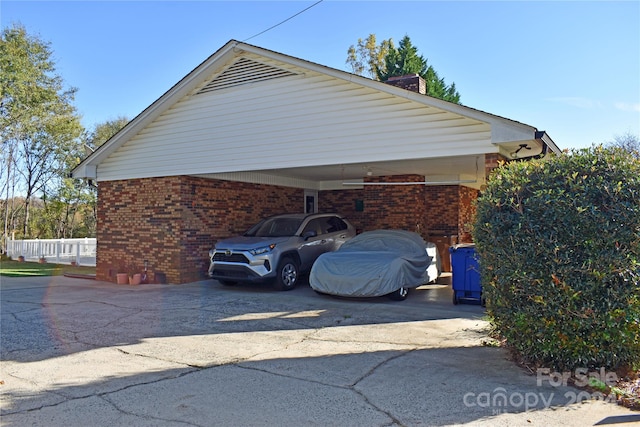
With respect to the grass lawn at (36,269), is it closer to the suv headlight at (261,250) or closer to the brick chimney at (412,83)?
the suv headlight at (261,250)

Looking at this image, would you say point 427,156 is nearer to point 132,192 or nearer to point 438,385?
point 438,385

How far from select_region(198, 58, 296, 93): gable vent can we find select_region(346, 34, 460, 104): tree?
15512mm

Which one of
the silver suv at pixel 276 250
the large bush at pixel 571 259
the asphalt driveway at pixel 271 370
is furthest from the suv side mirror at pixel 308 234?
the large bush at pixel 571 259

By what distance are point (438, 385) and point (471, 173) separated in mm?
10120

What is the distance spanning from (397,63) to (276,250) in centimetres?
2219

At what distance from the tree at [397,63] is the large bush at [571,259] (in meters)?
21.4

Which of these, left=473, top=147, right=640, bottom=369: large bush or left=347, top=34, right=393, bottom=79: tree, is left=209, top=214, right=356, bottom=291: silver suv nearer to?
left=473, top=147, right=640, bottom=369: large bush

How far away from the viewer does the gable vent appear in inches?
420

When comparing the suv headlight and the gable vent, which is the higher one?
the gable vent

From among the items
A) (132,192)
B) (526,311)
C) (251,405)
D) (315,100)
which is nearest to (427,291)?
(315,100)

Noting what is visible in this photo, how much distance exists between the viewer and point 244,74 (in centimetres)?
1115

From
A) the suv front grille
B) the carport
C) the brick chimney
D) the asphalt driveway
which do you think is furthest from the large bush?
the brick chimney

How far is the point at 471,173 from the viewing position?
1375 centimetres

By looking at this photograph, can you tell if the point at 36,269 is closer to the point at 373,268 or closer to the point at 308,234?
the point at 308,234
